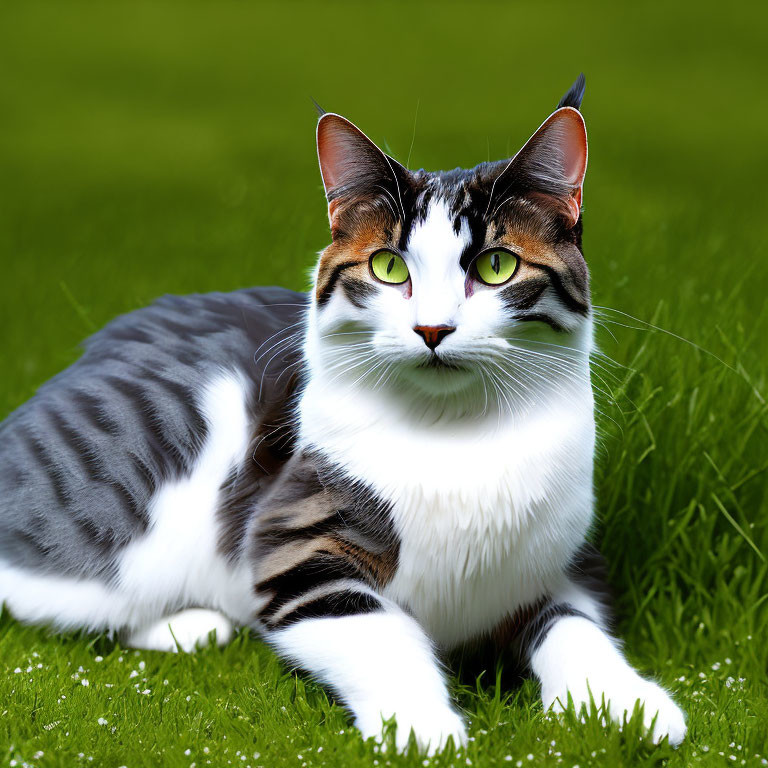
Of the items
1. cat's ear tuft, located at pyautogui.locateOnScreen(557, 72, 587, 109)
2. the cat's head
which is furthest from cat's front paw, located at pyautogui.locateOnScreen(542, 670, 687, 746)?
cat's ear tuft, located at pyautogui.locateOnScreen(557, 72, 587, 109)

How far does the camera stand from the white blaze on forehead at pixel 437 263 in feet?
6.40

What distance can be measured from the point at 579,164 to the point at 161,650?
1571 mm

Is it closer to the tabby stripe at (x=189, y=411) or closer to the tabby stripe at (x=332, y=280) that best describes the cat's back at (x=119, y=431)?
the tabby stripe at (x=189, y=411)

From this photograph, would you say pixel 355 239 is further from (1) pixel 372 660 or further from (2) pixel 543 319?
(1) pixel 372 660

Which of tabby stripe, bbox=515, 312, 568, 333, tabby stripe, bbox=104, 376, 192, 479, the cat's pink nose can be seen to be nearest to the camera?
the cat's pink nose

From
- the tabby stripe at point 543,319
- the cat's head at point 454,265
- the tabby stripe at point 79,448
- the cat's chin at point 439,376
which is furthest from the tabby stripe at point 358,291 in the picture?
the tabby stripe at point 79,448

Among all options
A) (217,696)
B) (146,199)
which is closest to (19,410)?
(217,696)

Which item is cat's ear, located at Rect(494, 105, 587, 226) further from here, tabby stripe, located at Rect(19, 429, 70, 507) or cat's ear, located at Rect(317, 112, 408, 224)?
tabby stripe, located at Rect(19, 429, 70, 507)

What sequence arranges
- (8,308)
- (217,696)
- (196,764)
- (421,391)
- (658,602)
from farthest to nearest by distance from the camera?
1. (8,308)
2. (658,602)
3. (217,696)
4. (421,391)
5. (196,764)

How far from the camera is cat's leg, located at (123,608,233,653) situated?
2.60 metres

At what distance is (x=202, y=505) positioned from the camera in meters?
2.54

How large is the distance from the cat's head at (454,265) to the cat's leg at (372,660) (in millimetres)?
486

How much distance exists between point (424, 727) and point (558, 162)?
3.76ft

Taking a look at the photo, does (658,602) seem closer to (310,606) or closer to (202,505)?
(310,606)
